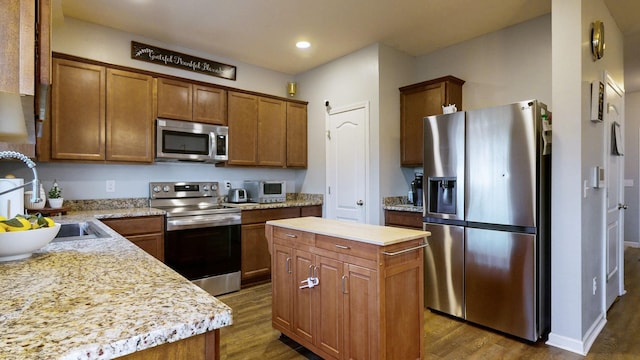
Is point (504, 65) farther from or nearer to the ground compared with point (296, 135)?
farther from the ground

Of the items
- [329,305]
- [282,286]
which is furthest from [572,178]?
[282,286]

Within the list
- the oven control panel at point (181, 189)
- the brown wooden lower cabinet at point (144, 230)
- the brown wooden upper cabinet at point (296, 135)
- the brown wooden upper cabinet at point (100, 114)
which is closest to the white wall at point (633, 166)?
the brown wooden upper cabinet at point (296, 135)

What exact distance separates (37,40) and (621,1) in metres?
3.94

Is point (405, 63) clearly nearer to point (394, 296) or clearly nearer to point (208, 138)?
point (208, 138)

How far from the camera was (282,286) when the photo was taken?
8.08 feet

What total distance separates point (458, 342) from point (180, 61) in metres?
3.87

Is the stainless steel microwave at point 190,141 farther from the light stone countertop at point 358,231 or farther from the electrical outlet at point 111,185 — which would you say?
the light stone countertop at point 358,231

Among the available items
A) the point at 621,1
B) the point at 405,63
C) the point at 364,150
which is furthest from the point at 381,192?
the point at 621,1

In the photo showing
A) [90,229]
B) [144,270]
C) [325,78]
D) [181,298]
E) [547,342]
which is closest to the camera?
[181,298]

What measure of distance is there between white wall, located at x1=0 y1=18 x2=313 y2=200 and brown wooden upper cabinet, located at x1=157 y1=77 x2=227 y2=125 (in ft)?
1.14

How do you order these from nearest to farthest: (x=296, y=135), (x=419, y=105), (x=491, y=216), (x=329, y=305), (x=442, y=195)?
(x=329, y=305), (x=491, y=216), (x=442, y=195), (x=419, y=105), (x=296, y=135)

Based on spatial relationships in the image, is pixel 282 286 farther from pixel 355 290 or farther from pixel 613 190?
pixel 613 190

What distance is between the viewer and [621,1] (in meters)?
2.83

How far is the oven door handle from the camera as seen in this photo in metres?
3.24
